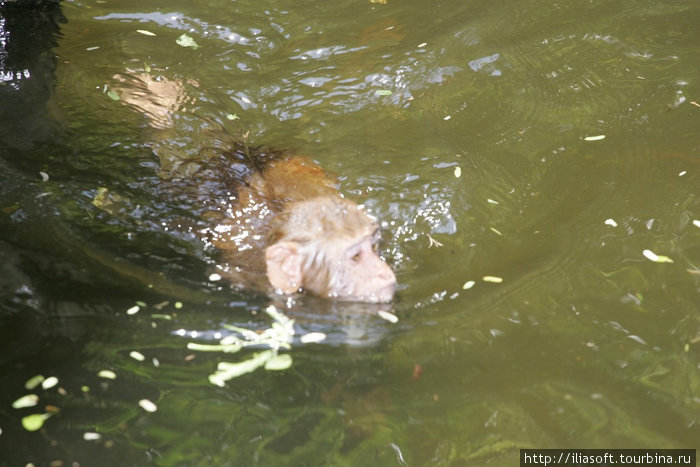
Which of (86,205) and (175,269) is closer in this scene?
(175,269)

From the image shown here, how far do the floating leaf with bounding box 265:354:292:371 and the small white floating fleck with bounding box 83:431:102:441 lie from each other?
1.06 metres

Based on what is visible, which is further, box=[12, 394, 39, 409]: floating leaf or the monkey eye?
the monkey eye

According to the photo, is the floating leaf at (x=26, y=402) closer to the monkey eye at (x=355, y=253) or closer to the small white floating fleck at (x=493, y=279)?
the monkey eye at (x=355, y=253)

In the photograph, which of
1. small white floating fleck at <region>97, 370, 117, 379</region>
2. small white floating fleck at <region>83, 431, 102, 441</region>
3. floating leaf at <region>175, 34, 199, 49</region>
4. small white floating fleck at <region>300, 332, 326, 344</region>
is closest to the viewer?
small white floating fleck at <region>83, 431, 102, 441</region>

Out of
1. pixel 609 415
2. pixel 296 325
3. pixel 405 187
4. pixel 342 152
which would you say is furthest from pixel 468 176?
pixel 609 415

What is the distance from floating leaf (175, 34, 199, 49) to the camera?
8.03m

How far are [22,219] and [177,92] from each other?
2261 millimetres

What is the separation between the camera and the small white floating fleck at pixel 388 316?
493 cm

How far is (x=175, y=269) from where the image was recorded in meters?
5.40

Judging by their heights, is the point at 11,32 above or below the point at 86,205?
above

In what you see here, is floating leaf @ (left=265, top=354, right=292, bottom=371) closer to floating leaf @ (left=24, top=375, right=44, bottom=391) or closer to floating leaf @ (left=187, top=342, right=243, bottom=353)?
floating leaf @ (left=187, top=342, right=243, bottom=353)

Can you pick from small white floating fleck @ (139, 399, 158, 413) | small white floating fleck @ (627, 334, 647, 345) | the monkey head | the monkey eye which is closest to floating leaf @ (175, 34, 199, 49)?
the monkey head

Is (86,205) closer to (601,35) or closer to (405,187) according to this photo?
(405,187)

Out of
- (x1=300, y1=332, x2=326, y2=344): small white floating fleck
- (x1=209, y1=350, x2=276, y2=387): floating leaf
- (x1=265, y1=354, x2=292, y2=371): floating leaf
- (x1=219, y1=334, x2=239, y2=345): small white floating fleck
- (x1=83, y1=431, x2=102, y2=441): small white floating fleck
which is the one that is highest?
(x1=83, y1=431, x2=102, y2=441): small white floating fleck
